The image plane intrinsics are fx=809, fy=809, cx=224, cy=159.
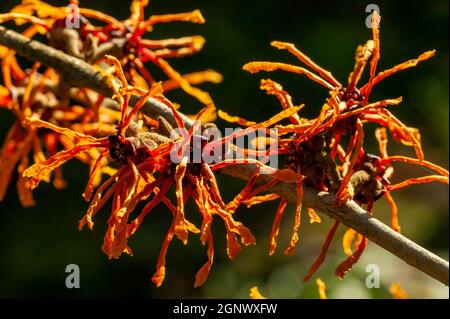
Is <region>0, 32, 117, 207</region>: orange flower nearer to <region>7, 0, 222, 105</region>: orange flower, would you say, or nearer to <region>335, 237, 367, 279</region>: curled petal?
<region>7, 0, 222, 105</region>: orange flower

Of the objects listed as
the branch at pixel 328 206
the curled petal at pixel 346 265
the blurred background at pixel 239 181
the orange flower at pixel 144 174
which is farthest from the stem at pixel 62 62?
the blurred background at pixel 239 181

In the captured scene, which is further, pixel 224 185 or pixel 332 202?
pixel 224 185

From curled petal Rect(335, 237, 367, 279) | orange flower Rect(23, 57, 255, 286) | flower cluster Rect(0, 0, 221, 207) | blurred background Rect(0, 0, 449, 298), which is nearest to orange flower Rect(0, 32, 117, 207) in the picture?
flower cluster Rect(0, 0, 221, 207)

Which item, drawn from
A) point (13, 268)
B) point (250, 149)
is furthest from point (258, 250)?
A: point (250, 149)

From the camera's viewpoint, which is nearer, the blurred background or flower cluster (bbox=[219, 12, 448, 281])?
flower cluster (bbox=[219, 12, 448, 281])

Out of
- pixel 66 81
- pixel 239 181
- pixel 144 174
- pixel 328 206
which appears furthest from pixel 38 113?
pixel 239 181

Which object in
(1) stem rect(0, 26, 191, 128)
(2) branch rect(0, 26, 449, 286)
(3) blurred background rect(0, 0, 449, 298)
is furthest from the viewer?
(3) blurred background rect(0, 0, 449, 298)

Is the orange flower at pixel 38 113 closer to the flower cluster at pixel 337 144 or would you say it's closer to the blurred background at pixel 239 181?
the flower cluster at pixel 337 144

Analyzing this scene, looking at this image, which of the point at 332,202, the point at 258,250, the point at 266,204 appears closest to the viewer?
the point at 332,202

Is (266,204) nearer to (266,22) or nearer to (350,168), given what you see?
(266,22)
